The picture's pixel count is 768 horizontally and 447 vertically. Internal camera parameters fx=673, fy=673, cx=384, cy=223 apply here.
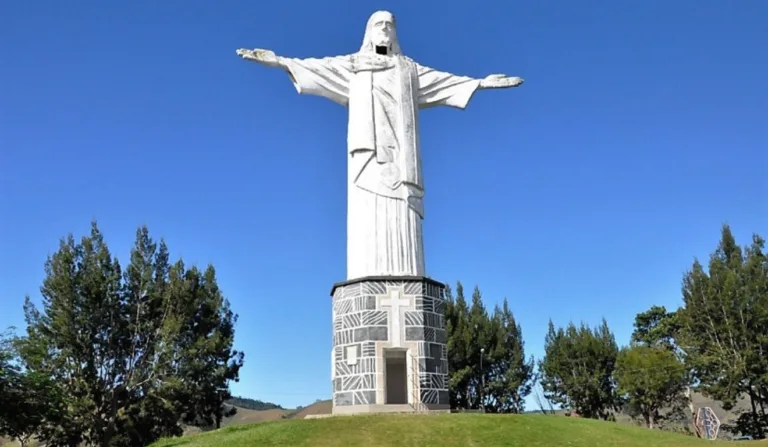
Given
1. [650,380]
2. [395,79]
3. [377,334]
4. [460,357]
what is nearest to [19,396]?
[377,334]

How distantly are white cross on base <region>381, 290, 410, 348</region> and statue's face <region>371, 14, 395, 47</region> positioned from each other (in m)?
8.44

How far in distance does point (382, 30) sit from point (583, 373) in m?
29.7

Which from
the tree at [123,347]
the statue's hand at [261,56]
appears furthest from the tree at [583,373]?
the statue's hand at [261,56]

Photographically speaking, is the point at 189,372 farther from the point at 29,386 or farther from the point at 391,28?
the point at 391,28

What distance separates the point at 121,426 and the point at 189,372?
4164mm

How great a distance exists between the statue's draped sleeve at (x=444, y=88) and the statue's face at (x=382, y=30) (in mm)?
1365

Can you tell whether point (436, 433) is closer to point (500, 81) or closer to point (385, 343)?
point (385, 343)

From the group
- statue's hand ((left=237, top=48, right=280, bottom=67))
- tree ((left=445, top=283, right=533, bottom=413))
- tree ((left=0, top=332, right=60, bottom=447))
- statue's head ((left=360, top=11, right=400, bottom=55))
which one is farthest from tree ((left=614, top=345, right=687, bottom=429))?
tree ((left=0, top=332, right=60, bottom=447))

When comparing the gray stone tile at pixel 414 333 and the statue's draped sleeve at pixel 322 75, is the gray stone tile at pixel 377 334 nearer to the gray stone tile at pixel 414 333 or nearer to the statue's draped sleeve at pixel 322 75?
the gray stone tile at pixel 414 333

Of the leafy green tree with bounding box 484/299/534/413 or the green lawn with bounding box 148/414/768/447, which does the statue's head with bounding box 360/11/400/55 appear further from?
the leafy green tree with bounding box 484/299/534/413

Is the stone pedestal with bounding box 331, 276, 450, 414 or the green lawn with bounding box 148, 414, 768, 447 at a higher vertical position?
the stone pedestal with bounding box 331, 276, 450, 414

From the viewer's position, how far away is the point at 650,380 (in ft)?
128

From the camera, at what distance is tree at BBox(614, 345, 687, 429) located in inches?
1535

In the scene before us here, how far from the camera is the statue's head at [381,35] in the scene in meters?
22.2
